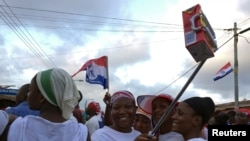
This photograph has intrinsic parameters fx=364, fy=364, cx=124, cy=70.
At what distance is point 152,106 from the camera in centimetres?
383

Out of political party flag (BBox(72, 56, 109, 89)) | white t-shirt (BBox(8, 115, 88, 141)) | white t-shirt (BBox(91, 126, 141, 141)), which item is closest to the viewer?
white t-shirt (BBox(8, 115, 88, 141))

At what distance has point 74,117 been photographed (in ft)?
10.8

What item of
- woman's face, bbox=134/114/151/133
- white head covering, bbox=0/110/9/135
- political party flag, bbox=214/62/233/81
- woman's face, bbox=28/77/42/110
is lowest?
political party flag, bbox=214/62/233/81

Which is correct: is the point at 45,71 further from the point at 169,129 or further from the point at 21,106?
the point at 21,106

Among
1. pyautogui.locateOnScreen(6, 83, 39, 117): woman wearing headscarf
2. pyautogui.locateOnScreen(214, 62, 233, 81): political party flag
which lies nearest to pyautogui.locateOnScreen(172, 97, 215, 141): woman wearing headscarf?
pyautogui.locateOnScreen(6, 83, 39, 117): woman wearing headscarf

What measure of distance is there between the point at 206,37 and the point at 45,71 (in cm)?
103

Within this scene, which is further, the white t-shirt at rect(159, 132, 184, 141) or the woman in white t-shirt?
the white t-shirt at rect(159, 132, 184, 141)

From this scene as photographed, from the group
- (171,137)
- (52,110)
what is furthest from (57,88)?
(171,137)

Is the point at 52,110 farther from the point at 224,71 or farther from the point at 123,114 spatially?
the point at 224,71

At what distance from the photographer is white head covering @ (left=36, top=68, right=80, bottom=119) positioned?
90.1 inches

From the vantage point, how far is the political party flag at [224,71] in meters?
18.0

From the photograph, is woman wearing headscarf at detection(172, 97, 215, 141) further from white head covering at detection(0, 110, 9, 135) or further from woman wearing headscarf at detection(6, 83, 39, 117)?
woman wearing headscarf at detection(6, 83, 39, 117)

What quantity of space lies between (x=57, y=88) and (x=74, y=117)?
1.06m

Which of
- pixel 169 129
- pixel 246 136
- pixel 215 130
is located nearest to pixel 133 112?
pixel 169 129
